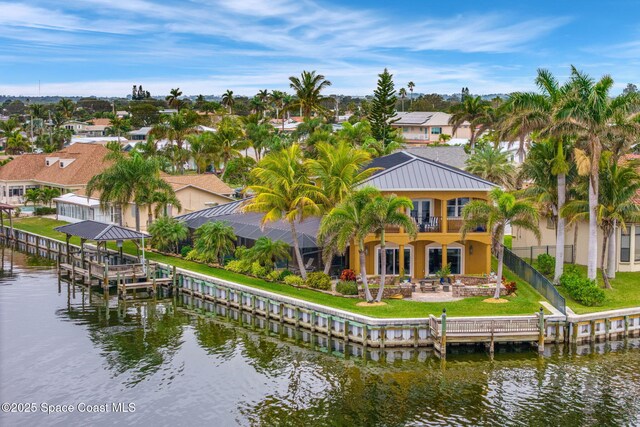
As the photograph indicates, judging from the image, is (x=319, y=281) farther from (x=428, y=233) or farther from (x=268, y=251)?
(x=428, y=233)

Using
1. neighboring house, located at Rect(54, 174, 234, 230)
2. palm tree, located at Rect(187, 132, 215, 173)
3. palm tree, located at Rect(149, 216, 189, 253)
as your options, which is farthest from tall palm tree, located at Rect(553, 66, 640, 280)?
palm tree, located at Rect(187, 132, 215, 173)

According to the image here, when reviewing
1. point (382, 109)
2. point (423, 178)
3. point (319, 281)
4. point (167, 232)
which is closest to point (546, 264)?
point (423, 178)

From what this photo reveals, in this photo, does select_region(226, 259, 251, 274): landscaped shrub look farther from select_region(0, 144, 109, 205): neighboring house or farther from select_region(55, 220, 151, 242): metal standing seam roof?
select_region(0, 144, 109, 205): neighboring house

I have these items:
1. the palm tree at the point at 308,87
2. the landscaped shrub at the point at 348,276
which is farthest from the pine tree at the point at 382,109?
the landscaped shrub at the point at 348,276

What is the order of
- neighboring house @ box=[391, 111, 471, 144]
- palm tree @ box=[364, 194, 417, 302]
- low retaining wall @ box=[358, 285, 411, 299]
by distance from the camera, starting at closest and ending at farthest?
palm tree @ box=[364, 194, 417, 302], low retaining wall @ box=[358, 285, 411, 299], neighboring house @ box=[391, 111, 471, 144]

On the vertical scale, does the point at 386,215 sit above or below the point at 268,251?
above

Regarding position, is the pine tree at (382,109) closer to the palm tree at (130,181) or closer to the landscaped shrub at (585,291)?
the palm tree at (130,181)

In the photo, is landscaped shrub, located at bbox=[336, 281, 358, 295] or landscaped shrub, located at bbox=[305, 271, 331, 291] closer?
landscaped shrub, located at bbox=[336, 281, 358, 295]
